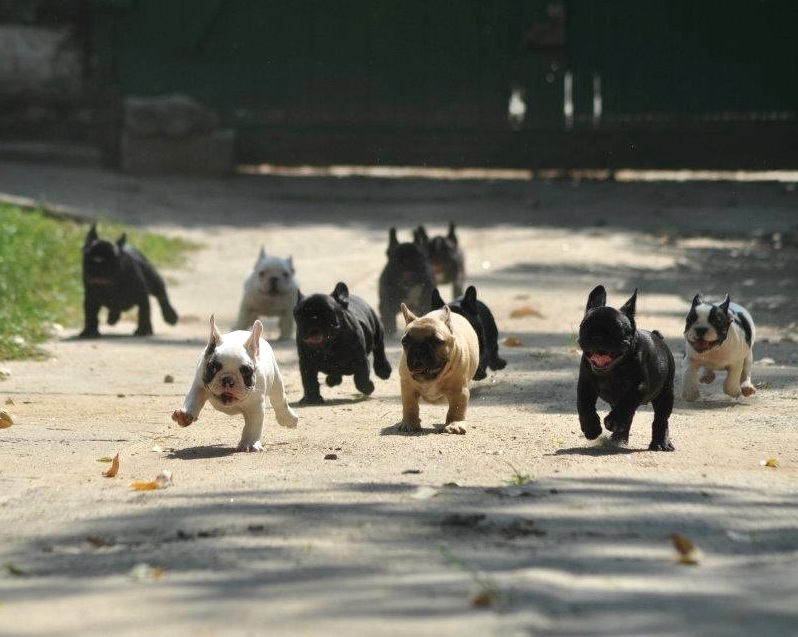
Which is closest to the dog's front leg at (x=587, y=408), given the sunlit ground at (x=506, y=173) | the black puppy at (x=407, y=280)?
the black puppy at (x=407, y=280)

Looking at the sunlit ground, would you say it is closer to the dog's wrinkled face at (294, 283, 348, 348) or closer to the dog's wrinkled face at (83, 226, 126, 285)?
the dog's wrinkled face at (83, 226, 126, 285)

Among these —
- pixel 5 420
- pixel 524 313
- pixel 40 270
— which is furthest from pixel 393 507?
pixel 40 270

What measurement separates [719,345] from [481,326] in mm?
1491

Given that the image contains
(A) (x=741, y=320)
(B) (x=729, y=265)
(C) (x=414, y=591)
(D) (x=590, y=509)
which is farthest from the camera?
(B) (x=729, y=265)

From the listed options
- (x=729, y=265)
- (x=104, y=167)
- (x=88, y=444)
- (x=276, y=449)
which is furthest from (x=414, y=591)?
(x=104, y=167)

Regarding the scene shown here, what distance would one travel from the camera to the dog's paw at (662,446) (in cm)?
798

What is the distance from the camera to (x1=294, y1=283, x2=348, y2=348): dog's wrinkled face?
9.66 metres

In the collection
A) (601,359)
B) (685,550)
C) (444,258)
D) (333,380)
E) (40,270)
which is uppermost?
(444,258)

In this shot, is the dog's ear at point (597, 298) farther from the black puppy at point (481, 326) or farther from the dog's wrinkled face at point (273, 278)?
the dog's wrinkled face at point (273, 278)

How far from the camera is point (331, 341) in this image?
9820 millimetres

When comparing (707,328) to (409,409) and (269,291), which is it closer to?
(409,409)

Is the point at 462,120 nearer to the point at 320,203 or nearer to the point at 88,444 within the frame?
the point at 320,203

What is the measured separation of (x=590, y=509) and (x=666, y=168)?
20227mm

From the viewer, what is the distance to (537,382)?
1051 centimetres
